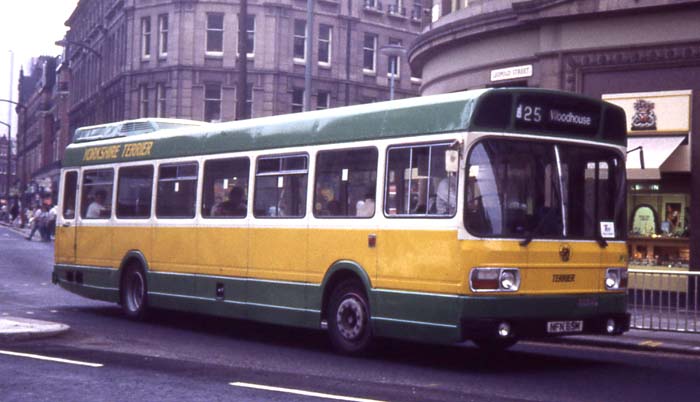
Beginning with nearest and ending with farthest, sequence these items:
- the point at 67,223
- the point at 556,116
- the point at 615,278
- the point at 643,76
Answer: the point at 556,116, the point at 615,278, the point at 67,223, the point at 643,76

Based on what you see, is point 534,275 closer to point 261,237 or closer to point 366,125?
point 366,125

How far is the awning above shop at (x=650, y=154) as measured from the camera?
66.0 feet

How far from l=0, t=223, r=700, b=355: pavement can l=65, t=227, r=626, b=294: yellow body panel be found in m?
2.24

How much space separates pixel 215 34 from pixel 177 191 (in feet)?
142

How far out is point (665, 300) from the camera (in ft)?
51.5

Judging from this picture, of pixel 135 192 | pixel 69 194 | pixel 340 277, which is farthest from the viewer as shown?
pixel 69 194

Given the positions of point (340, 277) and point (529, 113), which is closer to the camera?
point (529, 113)

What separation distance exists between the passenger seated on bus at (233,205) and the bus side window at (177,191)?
727 mm

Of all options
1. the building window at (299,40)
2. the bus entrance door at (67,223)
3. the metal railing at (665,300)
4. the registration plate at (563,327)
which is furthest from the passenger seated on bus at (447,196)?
the building window at (299,40)

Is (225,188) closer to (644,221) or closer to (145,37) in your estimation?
(644,221)

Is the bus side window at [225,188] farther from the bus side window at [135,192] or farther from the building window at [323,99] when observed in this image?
the building window at [323,99]

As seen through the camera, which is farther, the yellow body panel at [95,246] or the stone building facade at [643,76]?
the stone building facade at [643,76]

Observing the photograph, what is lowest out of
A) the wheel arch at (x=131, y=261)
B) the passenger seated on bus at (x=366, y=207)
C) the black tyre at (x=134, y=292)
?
the black tyre at (x=134, y=292)

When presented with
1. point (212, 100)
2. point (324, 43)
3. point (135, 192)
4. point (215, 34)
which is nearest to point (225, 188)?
point (135, 192)
